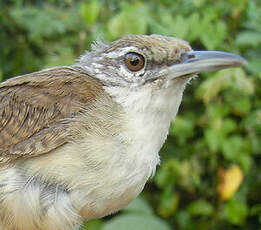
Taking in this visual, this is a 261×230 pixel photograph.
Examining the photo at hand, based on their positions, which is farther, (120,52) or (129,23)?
(129,23)

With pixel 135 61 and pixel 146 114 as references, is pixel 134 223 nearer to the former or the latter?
pixel 146 114

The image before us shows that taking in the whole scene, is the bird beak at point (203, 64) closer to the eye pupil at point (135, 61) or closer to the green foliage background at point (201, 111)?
the eye pupil at point (135, 61)

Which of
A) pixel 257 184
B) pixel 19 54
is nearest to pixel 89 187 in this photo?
Result: pixel 257 184

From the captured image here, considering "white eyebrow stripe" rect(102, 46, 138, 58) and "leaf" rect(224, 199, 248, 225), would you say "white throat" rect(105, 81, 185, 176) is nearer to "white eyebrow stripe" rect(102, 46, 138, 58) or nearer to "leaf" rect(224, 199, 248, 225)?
"white eyebrow stripe" rect(102, 46, 138, 58)

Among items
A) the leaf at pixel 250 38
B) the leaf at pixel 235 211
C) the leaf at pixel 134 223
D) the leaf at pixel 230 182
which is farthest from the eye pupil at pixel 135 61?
the leaf at pixel 235 211

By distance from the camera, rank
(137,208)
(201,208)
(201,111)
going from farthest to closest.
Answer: (201,111) → (201,208) → (137,208)

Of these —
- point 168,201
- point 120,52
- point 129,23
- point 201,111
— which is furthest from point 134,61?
point 168,201
